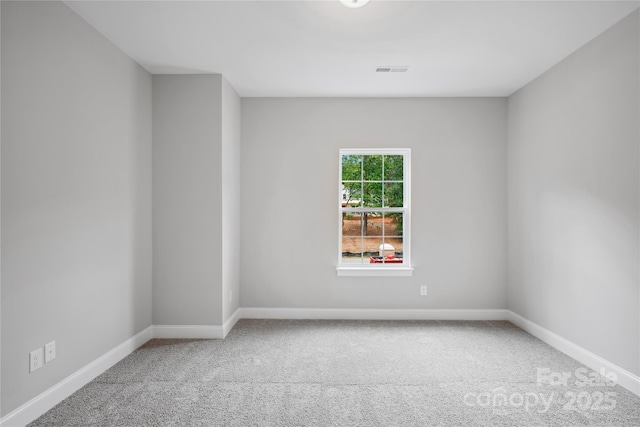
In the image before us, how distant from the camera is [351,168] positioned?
4738 mm

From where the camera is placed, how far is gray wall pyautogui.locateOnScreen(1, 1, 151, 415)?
7.22 ft

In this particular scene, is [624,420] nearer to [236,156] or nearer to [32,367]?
[32,367]

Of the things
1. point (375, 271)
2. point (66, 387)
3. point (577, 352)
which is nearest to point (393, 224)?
point (375, 271)

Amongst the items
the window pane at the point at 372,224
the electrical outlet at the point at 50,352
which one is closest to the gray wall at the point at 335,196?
the window pane at the point at 372,224

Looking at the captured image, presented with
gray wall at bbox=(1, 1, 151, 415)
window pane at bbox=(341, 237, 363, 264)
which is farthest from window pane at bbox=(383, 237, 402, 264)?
gray wall at bbox=(1, 1, 151, 415)

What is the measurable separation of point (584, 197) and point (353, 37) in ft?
7.68

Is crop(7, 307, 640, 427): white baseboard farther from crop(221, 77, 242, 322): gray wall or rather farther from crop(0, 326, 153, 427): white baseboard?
crop(221, 77, 242, 322): gray wall

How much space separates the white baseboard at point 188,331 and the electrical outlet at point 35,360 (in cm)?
153

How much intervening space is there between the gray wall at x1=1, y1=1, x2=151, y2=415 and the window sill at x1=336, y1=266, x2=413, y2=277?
2.23 metres

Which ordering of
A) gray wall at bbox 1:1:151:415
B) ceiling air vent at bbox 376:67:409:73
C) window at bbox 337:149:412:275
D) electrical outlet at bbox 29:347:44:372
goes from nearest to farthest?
gray wall at bbox 1:1:151:415 → electrical outlet at bbox 29:347:44:372 → ceiling air vent at bbox 376:67:409:73 → window at bbox 337:149:412:275

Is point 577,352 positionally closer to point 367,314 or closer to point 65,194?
point 367,314

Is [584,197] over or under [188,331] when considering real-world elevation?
over

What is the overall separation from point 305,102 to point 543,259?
3.12m

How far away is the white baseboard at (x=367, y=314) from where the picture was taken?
4.60 m
